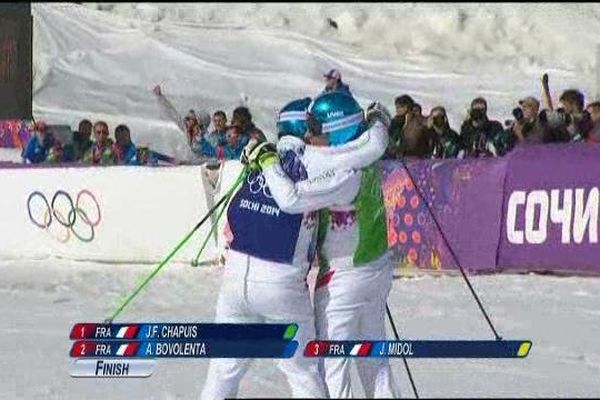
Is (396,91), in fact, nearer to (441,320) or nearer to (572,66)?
(572,66)

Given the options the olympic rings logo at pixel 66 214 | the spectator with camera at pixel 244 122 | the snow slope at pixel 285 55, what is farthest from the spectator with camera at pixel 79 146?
the snow slope at pixel 285 55

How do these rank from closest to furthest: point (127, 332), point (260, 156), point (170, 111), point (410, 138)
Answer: point (260, 156), point (127, 332), point (410, 138), point (170, 111)

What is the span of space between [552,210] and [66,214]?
5387 millimetres

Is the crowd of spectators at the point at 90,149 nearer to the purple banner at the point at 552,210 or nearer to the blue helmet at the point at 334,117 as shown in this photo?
the purple banner at the point at 552,210

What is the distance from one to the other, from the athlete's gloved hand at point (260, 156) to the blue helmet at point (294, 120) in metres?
0.21

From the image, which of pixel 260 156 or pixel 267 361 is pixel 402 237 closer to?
pixel 267 361

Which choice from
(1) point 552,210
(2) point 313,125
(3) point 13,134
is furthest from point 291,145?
(3) point 13,134

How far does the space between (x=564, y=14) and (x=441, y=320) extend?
19.4 m

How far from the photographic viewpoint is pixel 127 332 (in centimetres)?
859

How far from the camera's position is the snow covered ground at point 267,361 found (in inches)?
393

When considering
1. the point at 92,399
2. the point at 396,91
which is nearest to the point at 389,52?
the point at 396,91

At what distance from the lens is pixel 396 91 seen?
28.2m

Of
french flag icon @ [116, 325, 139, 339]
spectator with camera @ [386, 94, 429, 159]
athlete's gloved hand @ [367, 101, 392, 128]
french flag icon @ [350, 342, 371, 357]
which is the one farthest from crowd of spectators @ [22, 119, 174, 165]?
french flag icon @ [350, 342, 371, 357]

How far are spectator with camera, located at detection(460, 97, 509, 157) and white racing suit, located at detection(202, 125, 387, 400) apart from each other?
795 centimetres
